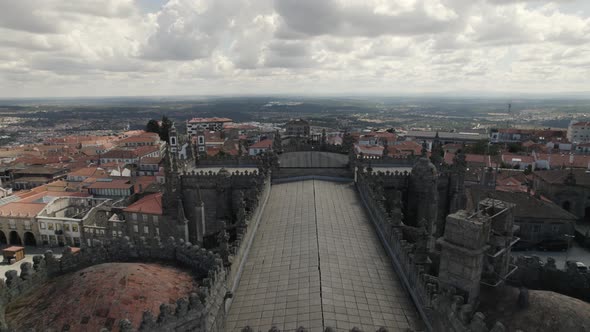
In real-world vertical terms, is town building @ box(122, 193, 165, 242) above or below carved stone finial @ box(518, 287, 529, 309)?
below

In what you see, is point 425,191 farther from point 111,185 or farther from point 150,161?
point 150,161

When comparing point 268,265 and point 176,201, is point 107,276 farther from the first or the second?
point 176,201

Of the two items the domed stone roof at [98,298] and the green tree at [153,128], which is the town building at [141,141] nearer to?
the green tree at [153,128]

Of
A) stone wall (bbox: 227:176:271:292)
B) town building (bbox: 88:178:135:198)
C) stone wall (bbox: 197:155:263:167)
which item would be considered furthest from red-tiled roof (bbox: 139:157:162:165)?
stone wall (bbox: 227:176:271:292)

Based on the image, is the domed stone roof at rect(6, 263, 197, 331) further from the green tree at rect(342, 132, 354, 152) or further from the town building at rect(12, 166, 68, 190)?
the town building at rect(12, 166, 68, 190)

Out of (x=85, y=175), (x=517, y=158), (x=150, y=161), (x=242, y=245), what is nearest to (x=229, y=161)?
(x=242, y=245)

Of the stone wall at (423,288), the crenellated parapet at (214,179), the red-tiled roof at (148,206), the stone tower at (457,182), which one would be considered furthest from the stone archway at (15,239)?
the stone tower at (457,182)
